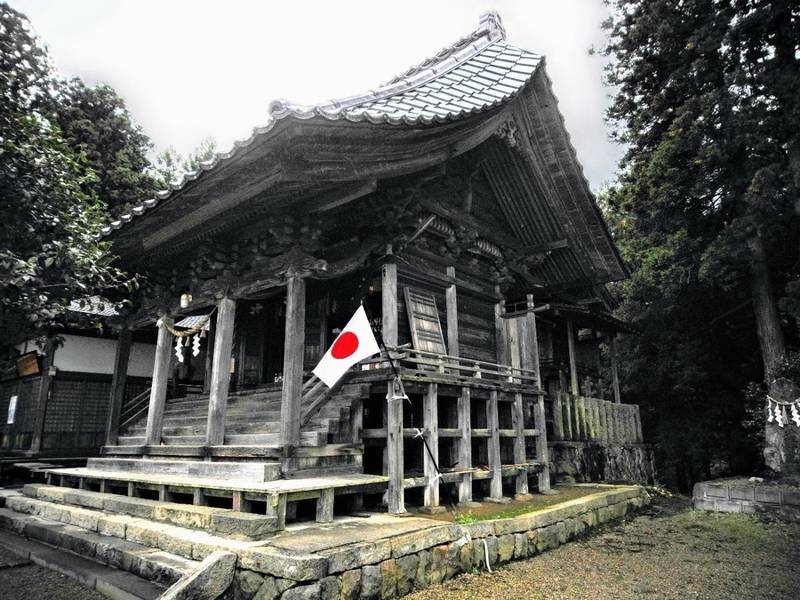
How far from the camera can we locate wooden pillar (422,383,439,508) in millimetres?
7402

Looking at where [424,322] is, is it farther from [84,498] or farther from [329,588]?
[84,498]

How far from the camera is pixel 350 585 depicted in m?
4.48

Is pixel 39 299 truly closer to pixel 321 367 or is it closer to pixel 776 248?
pixel 321 367

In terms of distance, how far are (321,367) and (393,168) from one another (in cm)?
289

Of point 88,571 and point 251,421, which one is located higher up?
point 251,421

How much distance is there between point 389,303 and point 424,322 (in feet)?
3.87

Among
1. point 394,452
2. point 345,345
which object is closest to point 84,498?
point 345,345

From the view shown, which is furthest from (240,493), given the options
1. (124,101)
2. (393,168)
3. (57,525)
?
(124,101)

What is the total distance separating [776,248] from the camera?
1519 cm

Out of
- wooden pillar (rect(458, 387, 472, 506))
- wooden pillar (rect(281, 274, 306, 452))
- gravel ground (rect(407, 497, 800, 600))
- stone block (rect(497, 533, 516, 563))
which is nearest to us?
gravel ground (rect(407, 497, 800, 600))

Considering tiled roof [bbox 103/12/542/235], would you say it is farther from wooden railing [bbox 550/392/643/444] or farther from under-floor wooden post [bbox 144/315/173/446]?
wooden railing [bbox 550/392/643/444]

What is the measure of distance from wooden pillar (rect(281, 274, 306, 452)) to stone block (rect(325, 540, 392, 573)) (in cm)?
204

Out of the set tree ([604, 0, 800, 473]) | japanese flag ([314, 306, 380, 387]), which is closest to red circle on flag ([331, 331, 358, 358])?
japanese flag ([314, 306, 380, 387])

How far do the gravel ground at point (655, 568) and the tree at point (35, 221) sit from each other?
5.74 m
